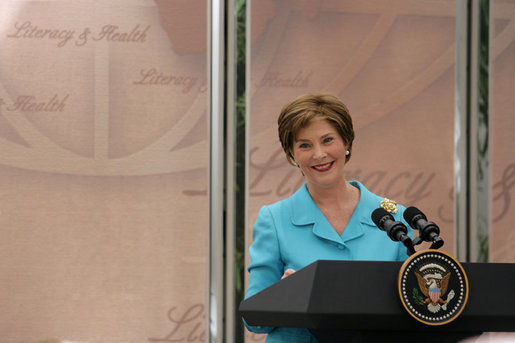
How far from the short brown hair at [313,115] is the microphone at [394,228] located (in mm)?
325

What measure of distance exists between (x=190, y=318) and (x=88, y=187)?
0.86 meters

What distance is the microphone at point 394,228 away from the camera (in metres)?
1.04

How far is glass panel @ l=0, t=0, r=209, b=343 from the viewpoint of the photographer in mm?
3051

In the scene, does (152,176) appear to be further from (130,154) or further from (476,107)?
(476,107)

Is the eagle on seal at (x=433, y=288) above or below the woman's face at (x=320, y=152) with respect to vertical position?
below

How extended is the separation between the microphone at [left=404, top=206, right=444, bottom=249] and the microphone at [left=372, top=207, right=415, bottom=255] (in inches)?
0.7

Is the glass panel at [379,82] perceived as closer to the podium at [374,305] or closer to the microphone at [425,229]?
the microphone at [425,229]

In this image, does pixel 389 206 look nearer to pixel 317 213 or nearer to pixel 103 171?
pixel 317 213

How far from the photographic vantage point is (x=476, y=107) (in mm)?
3352

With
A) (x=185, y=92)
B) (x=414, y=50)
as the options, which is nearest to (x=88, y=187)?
(x=185, y=92)

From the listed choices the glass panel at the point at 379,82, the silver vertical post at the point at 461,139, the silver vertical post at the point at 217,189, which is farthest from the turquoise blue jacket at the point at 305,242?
the silver vertical post at the point at 461,139

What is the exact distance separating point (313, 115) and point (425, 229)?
46 cm

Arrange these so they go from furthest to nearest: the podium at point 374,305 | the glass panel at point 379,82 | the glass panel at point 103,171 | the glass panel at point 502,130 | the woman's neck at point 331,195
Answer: the glass panel at point 502,130 < the glass panel at point 379,82 < the glass panel at point 103,171 < the woman's neck at point 331,195 < the podium at point 374,305

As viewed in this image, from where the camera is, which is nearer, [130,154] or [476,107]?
[130,154]
